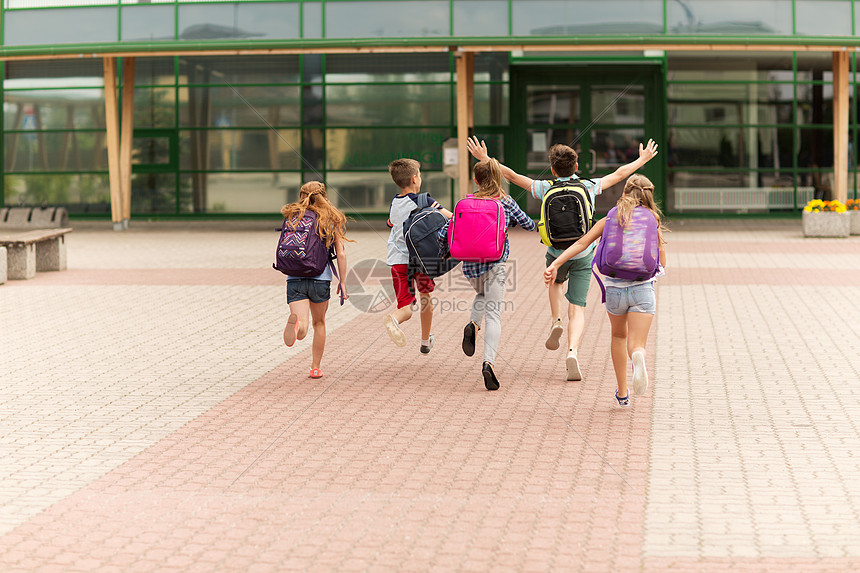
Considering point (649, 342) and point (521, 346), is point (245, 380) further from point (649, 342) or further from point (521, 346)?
point (649, 342)

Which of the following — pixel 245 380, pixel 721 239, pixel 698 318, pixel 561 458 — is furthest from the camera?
pixel 721 239

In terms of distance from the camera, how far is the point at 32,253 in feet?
51.2

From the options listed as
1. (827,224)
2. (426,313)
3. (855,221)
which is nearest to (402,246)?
(426,313)

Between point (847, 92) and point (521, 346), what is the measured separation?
54.9 feet

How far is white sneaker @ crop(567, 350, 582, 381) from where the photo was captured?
26.7 ft

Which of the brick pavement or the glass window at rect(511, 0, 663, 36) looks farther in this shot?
the glass window at rect(511, 0, 663, 36)

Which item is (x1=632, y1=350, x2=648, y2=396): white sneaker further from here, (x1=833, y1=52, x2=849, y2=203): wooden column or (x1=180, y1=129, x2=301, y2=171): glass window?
(x1=180, y1=129, x2=301, y2=171): glass window

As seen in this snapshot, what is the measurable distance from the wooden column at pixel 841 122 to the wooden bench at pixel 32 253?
622 inches

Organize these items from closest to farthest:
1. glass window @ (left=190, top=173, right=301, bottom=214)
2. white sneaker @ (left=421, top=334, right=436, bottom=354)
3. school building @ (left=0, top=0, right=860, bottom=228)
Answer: white sneaker @ (left=421, top=334, right=436, bottom=354), school building @ (left=0, top=0, right=860, bottom=228), glass window @ (left=190, top=173, right=301, bottom=214)

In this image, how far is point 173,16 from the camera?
25312 millimetres

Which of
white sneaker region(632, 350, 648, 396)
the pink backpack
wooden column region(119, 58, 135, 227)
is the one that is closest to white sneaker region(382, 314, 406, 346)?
the pink backpack

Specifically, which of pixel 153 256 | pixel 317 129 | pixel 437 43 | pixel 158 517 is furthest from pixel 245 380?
pixel 317 129

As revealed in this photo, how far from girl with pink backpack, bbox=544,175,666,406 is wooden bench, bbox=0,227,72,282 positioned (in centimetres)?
1028

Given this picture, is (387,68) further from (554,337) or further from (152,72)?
(554,337)
